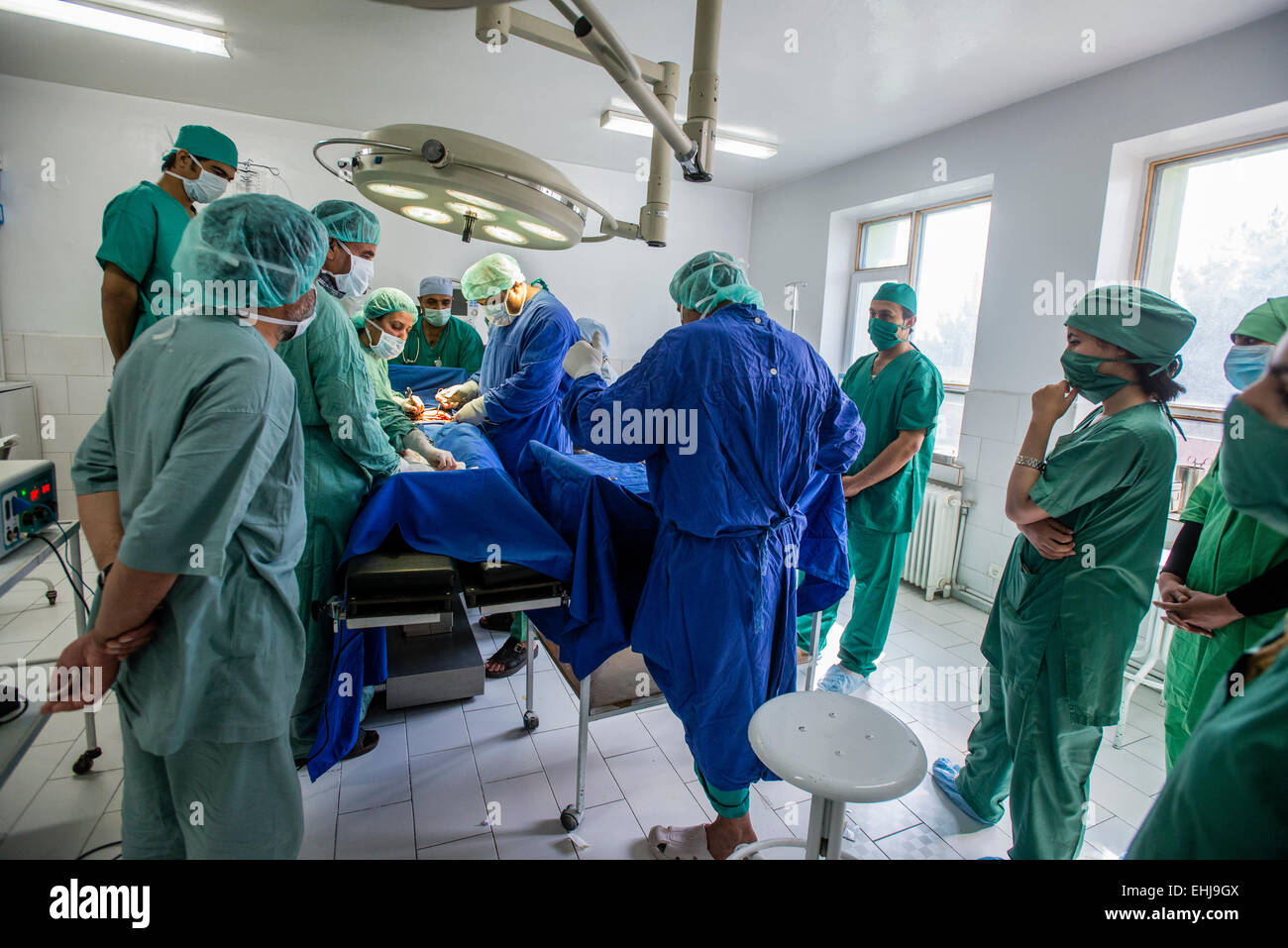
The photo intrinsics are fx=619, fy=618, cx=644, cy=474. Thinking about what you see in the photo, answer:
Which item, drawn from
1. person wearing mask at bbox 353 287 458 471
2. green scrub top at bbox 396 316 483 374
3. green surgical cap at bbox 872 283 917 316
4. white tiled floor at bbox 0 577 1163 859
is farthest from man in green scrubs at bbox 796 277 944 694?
green scrub top at bbox 396 316 483 374

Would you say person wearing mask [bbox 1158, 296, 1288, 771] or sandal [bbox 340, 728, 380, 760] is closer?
person wearing mask [bbox 1158, 296, 1288, 771]

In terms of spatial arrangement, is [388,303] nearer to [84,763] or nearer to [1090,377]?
[84,763]

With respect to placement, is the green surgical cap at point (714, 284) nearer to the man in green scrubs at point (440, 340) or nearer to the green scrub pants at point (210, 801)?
the green scrub pants at point (210, 801)

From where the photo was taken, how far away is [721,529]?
1604mm

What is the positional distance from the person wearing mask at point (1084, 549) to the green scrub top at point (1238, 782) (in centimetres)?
103

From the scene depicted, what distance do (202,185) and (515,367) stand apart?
1.27 meters

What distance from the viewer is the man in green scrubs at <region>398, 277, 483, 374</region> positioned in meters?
4.00

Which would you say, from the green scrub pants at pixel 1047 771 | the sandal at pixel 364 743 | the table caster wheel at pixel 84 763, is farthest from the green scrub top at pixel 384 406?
the green scrub pants at pixel 1047 771

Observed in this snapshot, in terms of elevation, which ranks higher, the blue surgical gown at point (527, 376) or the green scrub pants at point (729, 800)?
the blue surgical gown at point (527, 376)

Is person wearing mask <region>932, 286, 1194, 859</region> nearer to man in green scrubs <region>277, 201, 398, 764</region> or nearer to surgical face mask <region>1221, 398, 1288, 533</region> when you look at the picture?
surgical face mask <region>1221, 398, 1288, 533</region>

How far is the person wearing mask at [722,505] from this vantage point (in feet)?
5.25

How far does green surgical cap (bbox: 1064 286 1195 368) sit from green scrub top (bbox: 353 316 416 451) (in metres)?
2.15

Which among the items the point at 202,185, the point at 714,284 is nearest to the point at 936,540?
the point at 714,284

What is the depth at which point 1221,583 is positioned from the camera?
153 centimetres
